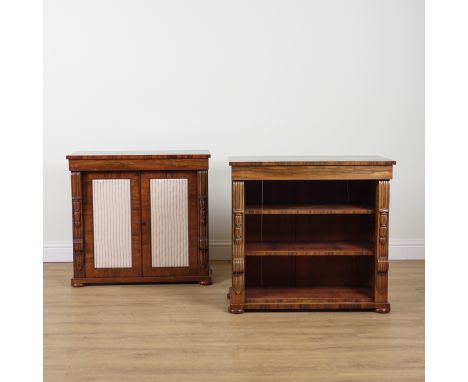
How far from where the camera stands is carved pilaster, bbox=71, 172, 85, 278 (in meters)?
4.49

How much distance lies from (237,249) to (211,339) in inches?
25.7

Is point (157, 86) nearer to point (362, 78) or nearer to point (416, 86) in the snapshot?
point (362, 78)

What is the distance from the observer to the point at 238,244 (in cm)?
387

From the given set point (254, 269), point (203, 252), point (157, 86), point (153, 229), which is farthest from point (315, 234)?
point (157, 86)

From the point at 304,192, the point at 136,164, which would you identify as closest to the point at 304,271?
the point at 304,192

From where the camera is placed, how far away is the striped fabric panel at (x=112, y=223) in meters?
4.54

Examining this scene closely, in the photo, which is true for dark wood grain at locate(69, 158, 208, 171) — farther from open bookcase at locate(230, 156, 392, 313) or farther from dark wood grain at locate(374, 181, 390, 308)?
dark wood grain at locate(374, 181, 390, 308)

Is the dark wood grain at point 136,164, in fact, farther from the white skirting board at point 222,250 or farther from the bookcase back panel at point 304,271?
the white skirting board at point 222,250

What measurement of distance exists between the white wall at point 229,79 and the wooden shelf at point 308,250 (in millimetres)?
1447

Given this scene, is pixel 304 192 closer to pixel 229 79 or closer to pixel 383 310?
pixel 383 310

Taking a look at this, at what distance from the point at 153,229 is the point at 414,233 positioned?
2330 mm

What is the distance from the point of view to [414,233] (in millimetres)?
5488

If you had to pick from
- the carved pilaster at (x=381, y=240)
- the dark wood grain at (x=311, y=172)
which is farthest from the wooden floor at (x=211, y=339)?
the dark wood grain at (x=311, y=172)

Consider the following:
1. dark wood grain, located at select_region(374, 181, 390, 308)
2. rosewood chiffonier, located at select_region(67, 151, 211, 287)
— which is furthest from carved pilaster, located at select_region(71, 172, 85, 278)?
dark wood grain, located at select_region(374, 181, 390, 308)
